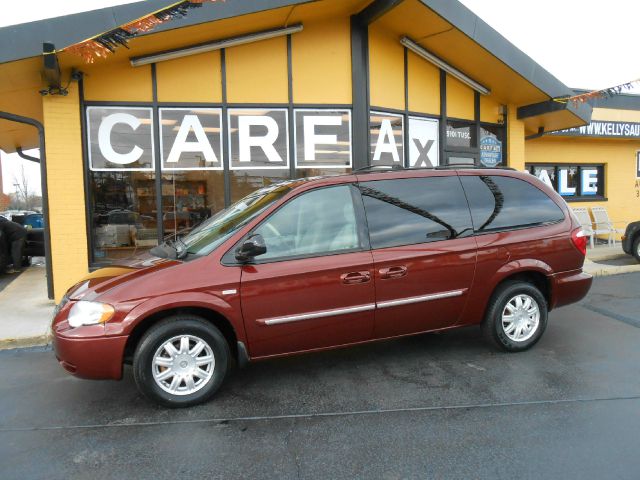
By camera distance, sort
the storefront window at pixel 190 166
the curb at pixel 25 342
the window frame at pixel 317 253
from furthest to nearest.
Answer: the storefront window at pixel 190 166 → the curb at pixel 25 342 → the window frame at pixel 317 253

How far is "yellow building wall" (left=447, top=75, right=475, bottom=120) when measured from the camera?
10.0m

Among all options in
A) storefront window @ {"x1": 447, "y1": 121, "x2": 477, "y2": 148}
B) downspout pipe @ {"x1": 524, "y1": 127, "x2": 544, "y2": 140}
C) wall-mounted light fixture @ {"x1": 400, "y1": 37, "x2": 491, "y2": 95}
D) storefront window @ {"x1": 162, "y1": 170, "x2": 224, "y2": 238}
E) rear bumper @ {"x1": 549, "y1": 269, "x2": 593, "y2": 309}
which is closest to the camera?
rear bumper @ {"x1": 549, "y1": 269, "x2": 593, "y2": 309}

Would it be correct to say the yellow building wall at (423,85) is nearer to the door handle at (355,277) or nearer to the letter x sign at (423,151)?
the letter x sign at (423,151)

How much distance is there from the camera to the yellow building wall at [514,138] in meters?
11.1

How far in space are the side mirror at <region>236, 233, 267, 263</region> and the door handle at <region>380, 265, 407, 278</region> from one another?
1.06m

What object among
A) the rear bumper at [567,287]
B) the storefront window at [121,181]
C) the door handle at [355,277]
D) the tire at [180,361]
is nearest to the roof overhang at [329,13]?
the storefront window at [121,181]

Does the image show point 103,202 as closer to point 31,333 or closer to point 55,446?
point 31,333

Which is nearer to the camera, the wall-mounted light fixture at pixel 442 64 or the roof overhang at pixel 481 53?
the roof overhang at pixel 481 53

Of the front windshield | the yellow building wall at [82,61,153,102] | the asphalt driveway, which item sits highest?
the yellow building wall at [82,61,153,102]

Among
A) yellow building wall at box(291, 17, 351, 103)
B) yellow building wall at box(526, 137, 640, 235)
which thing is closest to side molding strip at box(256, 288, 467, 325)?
yellow building wall at box(291, 17, 351, 103)

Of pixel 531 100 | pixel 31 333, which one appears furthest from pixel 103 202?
pixel 531 100

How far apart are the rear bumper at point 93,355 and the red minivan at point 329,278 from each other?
0.01 meters

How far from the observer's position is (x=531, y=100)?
1070 centimetres

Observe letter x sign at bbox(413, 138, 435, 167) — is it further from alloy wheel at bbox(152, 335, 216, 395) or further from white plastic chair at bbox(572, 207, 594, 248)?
alloy wheel at bbox(152, 335, 216, 395)
